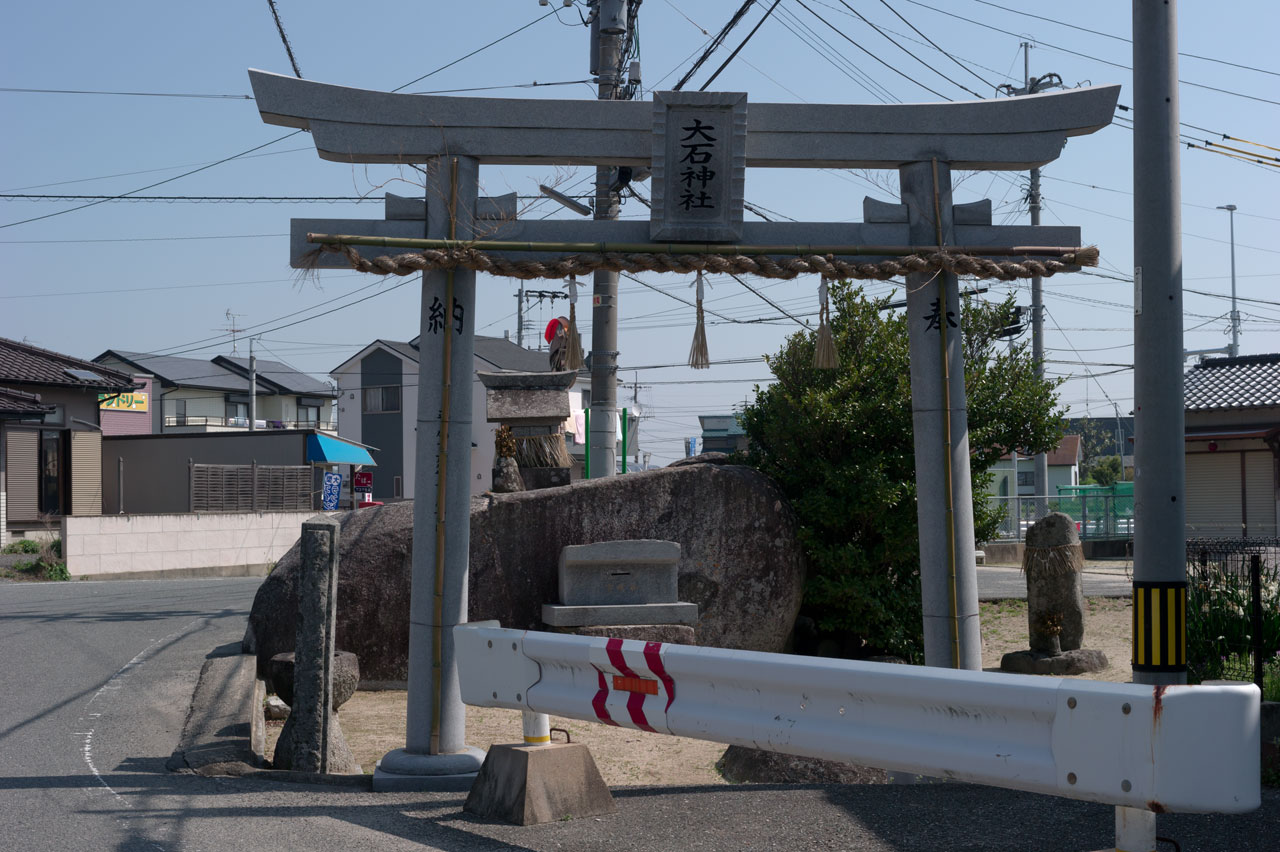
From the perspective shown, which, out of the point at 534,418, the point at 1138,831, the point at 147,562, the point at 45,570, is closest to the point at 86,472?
the point at 147,562

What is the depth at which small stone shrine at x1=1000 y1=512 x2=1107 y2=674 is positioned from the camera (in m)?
12.2

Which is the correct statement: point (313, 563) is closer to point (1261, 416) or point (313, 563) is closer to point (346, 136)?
point (346, 136)

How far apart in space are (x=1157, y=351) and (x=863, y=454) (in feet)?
21.1

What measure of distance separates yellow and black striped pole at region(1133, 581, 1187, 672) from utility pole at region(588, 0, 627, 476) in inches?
385

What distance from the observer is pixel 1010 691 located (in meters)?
3.97

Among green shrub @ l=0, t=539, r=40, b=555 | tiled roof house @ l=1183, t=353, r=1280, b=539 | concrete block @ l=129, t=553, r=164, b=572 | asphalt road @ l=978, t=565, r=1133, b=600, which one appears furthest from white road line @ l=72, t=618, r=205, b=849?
tiled roof house @ l=1183, t=353, r=1280, b=539

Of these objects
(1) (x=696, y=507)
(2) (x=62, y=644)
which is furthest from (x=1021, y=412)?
(2) (x=62, y=644)

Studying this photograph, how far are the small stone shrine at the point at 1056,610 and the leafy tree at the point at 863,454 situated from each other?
721 millimetres

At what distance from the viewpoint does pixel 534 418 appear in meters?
12.0

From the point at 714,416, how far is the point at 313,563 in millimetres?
47142

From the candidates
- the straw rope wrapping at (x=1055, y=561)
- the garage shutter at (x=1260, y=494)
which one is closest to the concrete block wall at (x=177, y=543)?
the straw rope wrapping at (x=1055, y=561)

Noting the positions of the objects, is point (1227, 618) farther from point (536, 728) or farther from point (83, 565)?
point (83, 565)

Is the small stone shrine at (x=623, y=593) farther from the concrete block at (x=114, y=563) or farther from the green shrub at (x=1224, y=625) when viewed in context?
the concrete block at (x=114, y=563)

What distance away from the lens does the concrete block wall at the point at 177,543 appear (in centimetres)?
2086
